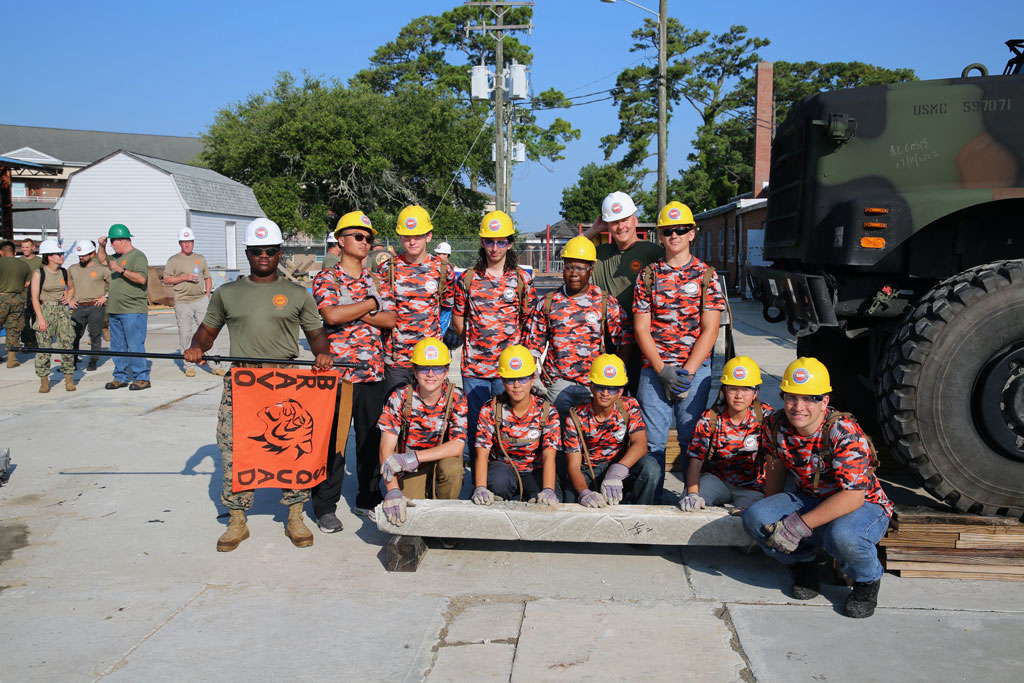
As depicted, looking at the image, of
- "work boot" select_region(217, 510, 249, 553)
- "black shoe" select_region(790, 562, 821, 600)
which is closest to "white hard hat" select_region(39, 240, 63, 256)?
"work boot" select_region(217, 510, 249, 553)

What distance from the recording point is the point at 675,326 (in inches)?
178

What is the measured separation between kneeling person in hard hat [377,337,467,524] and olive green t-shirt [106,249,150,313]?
5.69 m

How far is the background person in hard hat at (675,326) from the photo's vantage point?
448cm

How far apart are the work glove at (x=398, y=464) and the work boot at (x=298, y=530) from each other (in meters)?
0.67

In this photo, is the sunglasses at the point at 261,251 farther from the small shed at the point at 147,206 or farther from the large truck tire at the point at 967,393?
the small shed at the point at 147,206

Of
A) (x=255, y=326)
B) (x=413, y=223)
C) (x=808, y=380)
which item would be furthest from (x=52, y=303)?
(x=808, y=380)

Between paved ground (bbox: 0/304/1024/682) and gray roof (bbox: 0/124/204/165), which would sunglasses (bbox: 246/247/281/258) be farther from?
gray roof (bbox: 0/124/204/165)

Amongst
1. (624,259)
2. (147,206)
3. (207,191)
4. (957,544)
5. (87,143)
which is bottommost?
(957,544)

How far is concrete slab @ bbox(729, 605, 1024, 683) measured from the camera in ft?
10.00

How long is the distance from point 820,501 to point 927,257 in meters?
1.67

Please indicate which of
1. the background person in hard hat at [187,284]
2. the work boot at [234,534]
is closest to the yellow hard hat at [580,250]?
the work boot at [234,534]

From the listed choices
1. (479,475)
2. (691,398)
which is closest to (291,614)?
(479,475)

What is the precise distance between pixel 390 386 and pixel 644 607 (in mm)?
2012

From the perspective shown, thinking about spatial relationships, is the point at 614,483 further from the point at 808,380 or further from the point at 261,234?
the point at 261,234
